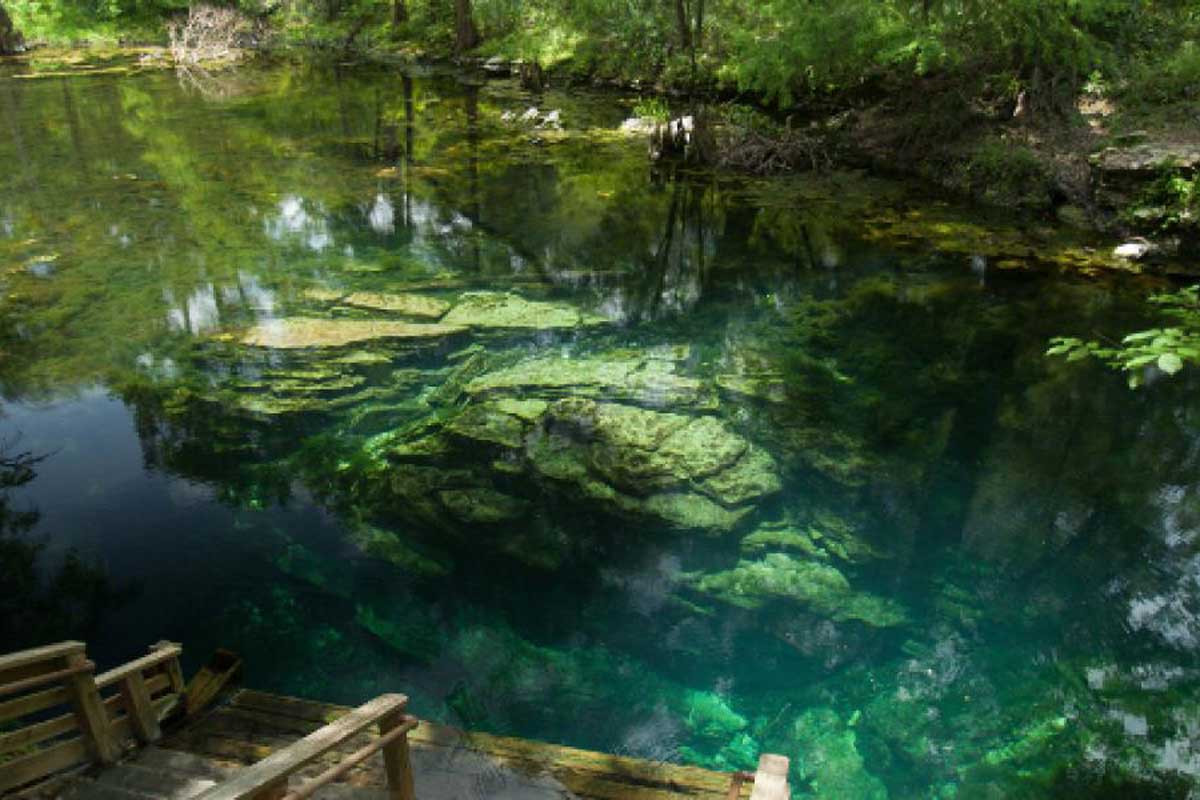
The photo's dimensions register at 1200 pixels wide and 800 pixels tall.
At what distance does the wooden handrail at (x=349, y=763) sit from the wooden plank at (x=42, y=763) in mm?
1277

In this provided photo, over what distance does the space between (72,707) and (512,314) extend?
6.98 metres

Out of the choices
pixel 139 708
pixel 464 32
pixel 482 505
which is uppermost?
pixel 464 32

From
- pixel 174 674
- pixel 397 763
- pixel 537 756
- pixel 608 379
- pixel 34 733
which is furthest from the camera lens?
pixel 608 379

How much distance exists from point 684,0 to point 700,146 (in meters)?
7.06

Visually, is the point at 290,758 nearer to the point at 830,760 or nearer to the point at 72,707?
the point at 72,707

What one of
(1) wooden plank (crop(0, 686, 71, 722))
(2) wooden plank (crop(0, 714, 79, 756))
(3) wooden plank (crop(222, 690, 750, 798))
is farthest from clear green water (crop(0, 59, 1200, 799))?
(1) wooden plank (crop(0, 686, 71, 722))

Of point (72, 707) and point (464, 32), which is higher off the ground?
point (464, 32)

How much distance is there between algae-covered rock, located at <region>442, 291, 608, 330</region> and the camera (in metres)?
9.75

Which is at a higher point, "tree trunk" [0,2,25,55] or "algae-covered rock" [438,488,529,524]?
"tree trunk" [0,2,25,55]

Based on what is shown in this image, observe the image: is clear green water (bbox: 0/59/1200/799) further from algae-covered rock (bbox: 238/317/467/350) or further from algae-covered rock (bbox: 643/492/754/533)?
algae-covered rock (bbox: 238/317/467/350)

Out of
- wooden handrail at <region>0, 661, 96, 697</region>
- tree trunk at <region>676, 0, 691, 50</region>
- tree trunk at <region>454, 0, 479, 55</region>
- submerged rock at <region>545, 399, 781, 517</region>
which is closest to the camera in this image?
wooden handrail at <region>0, 661, 96, 697</region>

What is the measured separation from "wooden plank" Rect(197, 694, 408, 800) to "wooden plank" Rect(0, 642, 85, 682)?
1.36 metres

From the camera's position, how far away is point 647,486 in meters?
6.90

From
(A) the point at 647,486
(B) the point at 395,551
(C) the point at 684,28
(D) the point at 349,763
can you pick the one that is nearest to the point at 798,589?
(A) the point at 647,486
